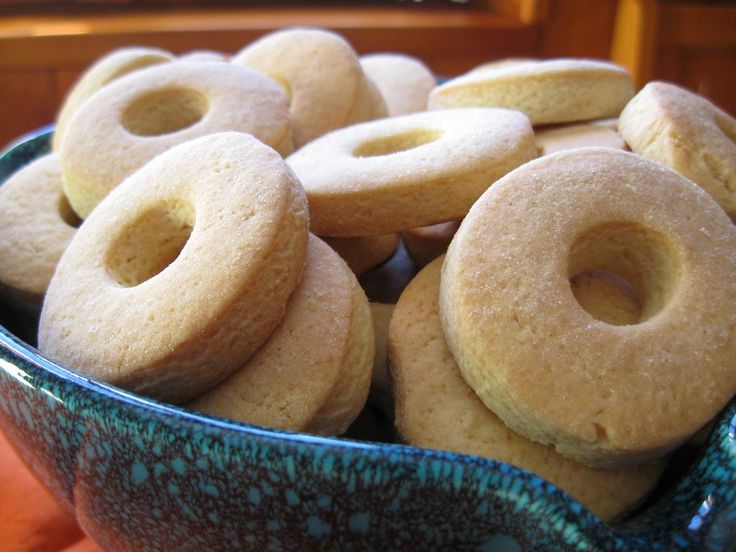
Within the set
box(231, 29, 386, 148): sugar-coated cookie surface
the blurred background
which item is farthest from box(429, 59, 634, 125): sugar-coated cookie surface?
the blurred background

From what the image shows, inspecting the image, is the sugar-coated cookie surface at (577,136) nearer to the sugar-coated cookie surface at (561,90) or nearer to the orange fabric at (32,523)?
the sugar-coated cookie surface at (561,90)

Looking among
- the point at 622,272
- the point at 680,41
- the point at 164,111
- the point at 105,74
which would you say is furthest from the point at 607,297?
the point at 680,41

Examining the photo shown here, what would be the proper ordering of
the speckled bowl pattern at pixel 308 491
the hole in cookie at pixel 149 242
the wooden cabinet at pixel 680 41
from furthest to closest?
the wooden cabinet at pixel 680 41 → the hole in cookie at pixel 149 242 → the speckled bowl pattern at pixel 308 491

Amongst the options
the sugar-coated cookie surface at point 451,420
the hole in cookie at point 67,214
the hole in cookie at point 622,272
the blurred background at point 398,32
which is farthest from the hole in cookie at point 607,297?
the blurred background at point 398,32

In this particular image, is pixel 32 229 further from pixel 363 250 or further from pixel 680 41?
pixel 680 41

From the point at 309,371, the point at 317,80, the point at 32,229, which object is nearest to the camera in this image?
the point at 309,371

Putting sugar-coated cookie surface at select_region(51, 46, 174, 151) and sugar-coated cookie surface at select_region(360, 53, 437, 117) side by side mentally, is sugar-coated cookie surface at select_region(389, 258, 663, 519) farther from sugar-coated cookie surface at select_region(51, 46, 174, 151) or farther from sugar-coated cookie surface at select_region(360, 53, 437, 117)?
sugar-coated cookie surface at select_region(51, 46, 174, 151)
